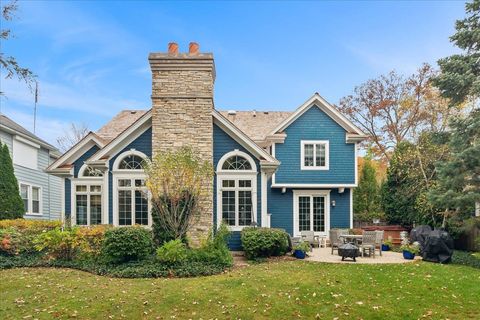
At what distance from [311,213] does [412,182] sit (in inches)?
221

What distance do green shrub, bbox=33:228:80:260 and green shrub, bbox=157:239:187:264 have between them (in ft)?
9.21

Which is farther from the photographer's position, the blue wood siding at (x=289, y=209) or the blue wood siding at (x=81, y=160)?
the blue wood siding at (x=289, y=209)

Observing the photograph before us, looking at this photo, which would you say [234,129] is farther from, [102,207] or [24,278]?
[24,278]

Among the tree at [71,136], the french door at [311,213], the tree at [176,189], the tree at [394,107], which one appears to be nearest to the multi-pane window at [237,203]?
the tree at [176,189]

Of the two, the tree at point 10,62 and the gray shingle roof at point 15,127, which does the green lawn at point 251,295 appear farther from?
the gray shingle roof at point 15,127

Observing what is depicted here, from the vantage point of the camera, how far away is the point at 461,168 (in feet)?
45.1

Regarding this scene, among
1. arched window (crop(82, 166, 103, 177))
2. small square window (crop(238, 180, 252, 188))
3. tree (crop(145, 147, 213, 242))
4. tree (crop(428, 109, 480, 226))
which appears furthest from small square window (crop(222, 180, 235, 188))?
tree (crop(428, 109, 480, 226))

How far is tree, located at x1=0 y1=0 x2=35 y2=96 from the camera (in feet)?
16.5

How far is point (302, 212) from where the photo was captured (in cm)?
2092

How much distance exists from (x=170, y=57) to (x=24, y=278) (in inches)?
324

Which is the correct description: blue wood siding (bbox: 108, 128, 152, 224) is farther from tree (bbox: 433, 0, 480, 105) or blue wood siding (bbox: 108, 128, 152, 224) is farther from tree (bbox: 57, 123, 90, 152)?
tree (bbox: 57, 123, 90, 152)

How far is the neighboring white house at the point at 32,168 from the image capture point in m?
21.0

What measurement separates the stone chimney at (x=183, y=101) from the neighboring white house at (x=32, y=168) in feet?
33.2

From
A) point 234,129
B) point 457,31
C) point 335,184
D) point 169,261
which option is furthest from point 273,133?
point 169,261
